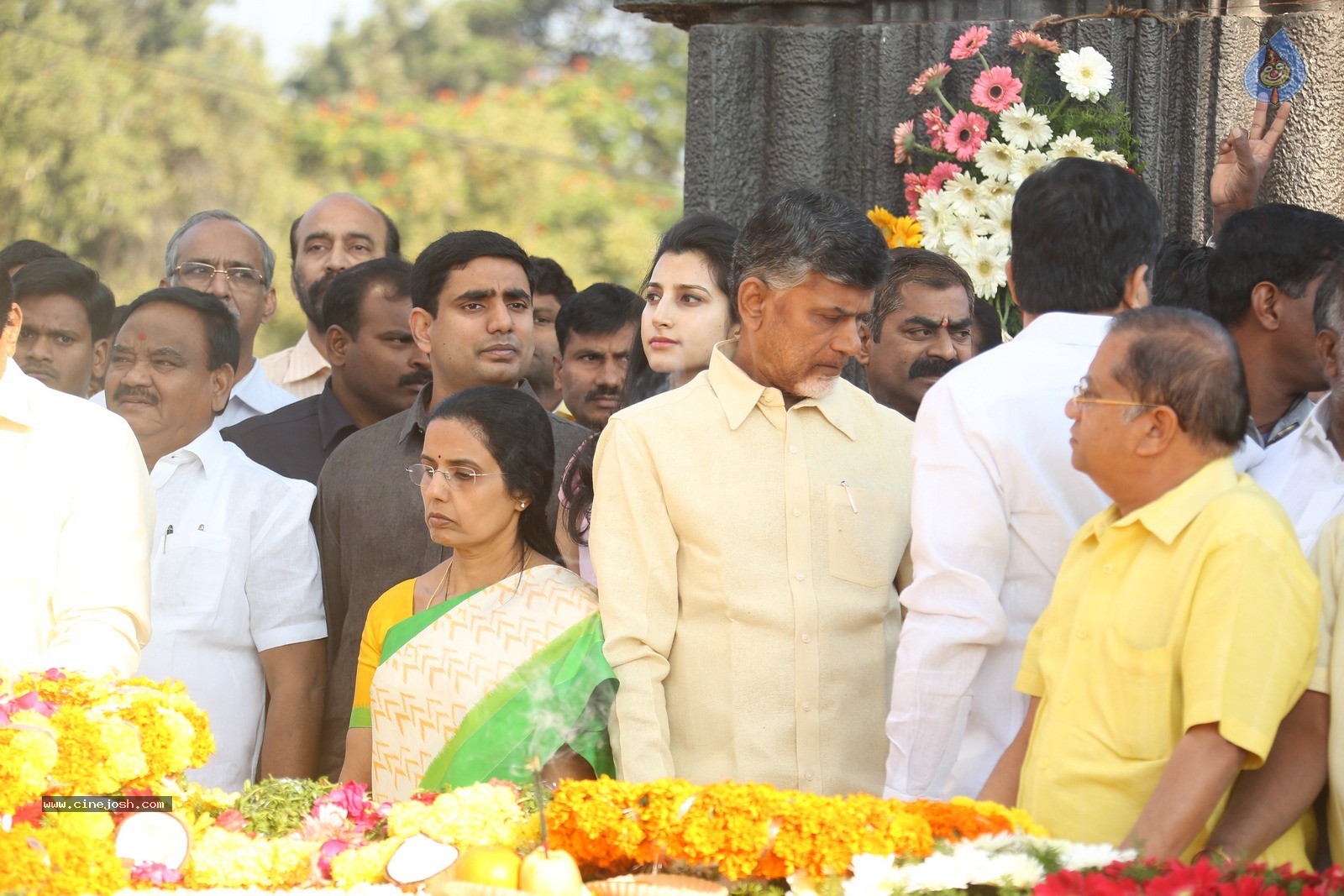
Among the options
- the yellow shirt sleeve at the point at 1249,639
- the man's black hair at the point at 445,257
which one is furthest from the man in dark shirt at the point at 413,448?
the yellow shirt sleeve at the point at 1249,639

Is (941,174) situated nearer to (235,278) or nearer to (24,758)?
(235,278)

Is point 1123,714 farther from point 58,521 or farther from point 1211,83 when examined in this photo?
point 1211,83

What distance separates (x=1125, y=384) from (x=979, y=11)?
7.76 feet

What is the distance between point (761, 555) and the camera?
314cm

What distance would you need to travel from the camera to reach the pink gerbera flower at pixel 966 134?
Answer: 4.58 meters

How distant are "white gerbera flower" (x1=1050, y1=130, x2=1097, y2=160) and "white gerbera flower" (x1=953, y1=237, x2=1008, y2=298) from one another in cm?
29

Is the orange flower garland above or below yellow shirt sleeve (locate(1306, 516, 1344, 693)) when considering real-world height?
below

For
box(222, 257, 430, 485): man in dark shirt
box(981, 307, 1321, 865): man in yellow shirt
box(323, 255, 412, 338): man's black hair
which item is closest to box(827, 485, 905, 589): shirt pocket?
box(981, 307, 1321, 865): man in yellow shirt

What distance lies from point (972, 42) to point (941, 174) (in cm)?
37

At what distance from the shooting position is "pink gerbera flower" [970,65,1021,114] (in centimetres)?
454

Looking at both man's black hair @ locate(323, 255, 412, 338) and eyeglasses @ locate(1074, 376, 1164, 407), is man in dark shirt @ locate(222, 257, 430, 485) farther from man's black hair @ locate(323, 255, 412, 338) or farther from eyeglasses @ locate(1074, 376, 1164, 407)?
eyeglasses @ locate(1074, 376, 1164, 407)

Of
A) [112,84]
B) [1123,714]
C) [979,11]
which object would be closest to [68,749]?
[1123,714]

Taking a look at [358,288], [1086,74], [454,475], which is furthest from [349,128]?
[454,475]

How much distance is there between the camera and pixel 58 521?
3.12m
